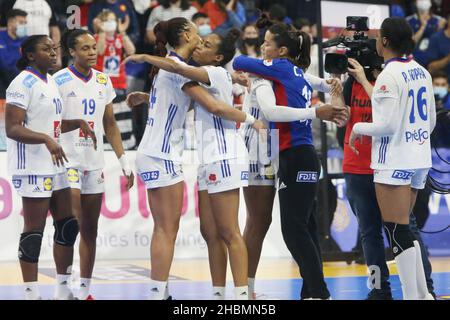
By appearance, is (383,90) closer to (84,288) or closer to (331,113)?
(331,113)

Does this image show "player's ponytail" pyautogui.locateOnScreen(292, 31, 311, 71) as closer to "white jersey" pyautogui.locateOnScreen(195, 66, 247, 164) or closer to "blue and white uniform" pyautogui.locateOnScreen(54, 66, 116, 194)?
"white jersey" pyautogui.locateOnScreen(195, 66, 247, 164)

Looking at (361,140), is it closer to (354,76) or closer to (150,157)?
(354,76)

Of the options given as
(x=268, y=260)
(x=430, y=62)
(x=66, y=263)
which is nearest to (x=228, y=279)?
(x=268, y=260)

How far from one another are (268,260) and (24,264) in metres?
4.99

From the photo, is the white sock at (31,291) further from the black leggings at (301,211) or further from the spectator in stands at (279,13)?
the spectator in stands at (279,13)

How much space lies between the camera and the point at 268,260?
11.4 m

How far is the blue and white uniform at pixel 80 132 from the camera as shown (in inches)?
299

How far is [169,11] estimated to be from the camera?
42.3 ft

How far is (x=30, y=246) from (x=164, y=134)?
148cm

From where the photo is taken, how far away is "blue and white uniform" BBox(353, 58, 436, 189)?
6.49 m

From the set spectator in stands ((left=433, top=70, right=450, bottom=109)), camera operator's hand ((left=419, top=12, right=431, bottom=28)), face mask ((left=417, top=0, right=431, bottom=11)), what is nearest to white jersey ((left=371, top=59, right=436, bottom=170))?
spectator in stands ((left=433, top=70, right=450, bottom=109))

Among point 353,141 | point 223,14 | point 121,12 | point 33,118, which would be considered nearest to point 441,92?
point 223,14

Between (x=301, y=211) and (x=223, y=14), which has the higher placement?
(x=223, y=14)

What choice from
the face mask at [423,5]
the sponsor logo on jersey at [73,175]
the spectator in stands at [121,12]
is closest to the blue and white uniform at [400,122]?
the sponsor logo on jersey at [73,175]
